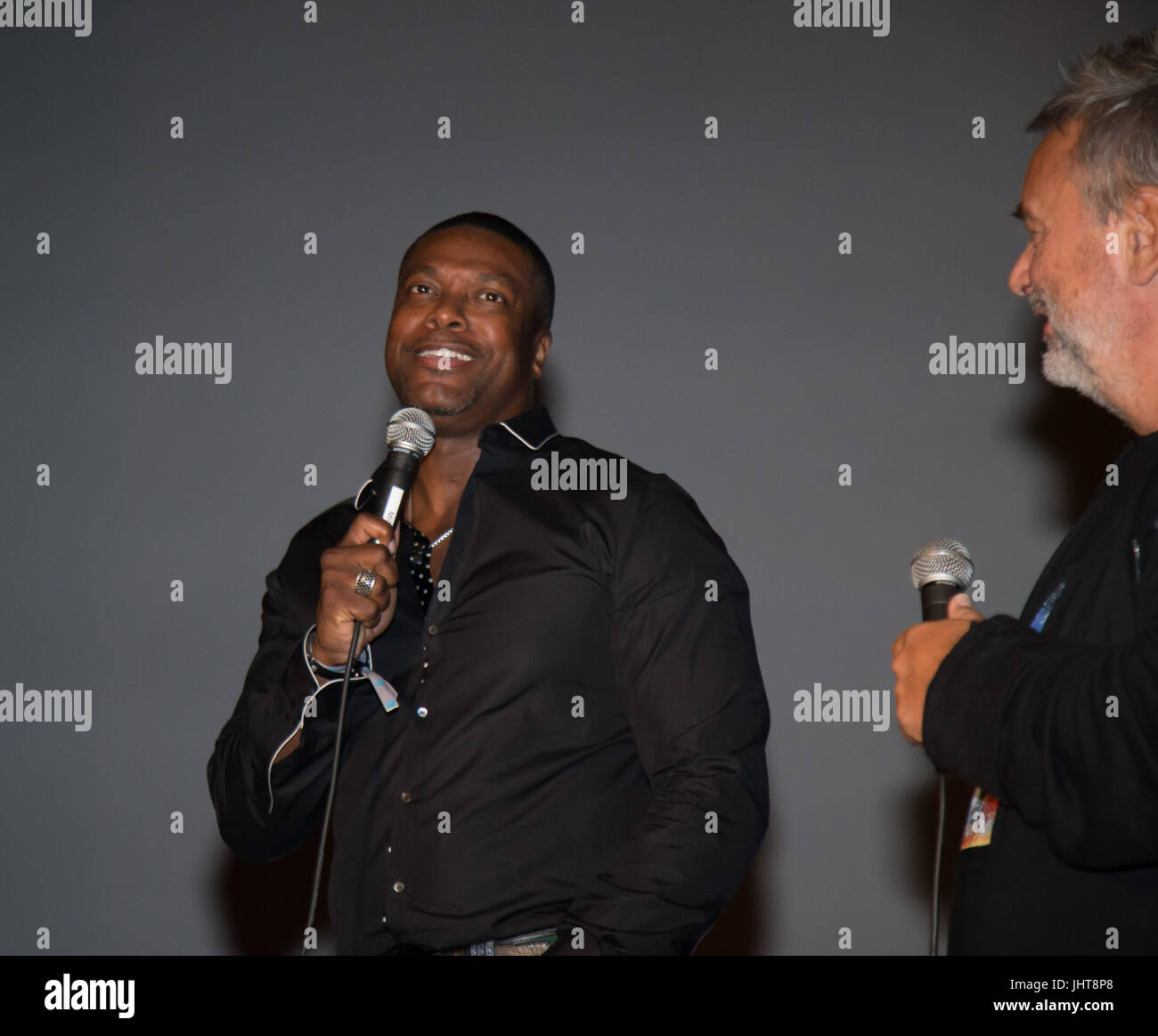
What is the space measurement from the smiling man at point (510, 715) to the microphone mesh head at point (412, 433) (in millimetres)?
135

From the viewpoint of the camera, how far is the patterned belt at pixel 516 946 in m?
1.72

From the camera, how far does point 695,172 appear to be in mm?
3688

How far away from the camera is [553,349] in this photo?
11.9 feet

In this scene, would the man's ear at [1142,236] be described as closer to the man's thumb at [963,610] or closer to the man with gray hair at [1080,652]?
the man with gray hair at [1080,652]

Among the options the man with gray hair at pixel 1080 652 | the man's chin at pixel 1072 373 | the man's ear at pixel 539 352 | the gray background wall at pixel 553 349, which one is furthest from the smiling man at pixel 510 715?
the gray background wall at pixel 553 349

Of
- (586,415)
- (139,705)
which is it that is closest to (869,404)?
(586,415)

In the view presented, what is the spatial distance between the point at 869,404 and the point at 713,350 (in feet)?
1.45

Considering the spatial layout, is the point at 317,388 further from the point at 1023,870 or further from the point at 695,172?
the point at 1023,870

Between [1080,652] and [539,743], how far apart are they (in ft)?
2.57

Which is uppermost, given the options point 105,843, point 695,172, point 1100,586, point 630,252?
point 695,172

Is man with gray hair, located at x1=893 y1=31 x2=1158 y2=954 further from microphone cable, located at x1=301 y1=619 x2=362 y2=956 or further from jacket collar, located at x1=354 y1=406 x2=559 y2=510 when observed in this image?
jacket collar, located at x1=354 y1=406 x2=559 y2=510

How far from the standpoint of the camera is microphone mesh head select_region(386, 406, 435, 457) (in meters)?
1.86

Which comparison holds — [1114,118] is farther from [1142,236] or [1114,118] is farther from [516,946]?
[516,946]

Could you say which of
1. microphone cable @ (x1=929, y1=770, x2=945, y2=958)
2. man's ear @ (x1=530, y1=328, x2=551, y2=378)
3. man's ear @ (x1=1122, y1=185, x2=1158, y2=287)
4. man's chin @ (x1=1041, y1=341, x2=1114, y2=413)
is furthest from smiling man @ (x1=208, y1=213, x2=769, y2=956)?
man's ear @ (x1=1122, y1=185, x2=1158, y2=287)
